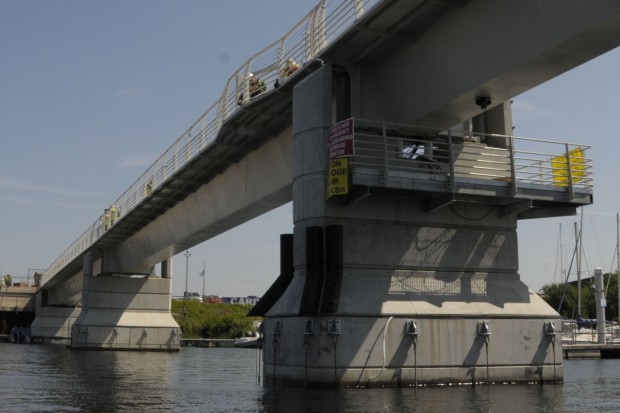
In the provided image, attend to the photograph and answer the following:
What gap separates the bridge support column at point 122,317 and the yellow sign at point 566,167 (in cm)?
4527

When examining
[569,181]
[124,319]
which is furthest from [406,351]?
[124,319]

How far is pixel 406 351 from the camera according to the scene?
22484 millimetres

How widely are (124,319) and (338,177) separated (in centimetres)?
4606

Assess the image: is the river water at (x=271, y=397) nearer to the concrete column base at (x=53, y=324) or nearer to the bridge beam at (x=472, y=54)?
the bridge beam at (x=472, y=54)

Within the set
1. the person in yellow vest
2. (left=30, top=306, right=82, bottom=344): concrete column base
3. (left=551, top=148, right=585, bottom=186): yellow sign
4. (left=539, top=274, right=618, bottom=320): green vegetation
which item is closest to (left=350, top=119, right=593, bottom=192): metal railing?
(left=551, top=148, right=585, bottom=186): yellow sign

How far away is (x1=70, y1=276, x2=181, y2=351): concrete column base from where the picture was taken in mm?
62719

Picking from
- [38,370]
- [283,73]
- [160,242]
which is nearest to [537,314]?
[283,73]

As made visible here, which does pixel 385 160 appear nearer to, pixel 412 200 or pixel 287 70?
pixel 412 200

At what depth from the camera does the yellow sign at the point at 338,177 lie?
2191 cm

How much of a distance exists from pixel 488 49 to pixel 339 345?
8982mm

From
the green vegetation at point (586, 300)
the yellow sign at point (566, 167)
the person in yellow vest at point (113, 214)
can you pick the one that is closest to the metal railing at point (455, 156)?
the yellow sign at point (566, 167)

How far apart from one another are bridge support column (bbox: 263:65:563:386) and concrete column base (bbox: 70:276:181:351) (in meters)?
41.7

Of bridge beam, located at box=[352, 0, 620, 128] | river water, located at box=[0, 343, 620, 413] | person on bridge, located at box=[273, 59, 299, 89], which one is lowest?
river water, located at box=[0, 343, 620, 413]

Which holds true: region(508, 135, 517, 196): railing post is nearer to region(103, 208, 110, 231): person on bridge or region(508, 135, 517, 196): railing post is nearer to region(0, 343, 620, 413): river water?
region(0, 343, 620, 413): river water
